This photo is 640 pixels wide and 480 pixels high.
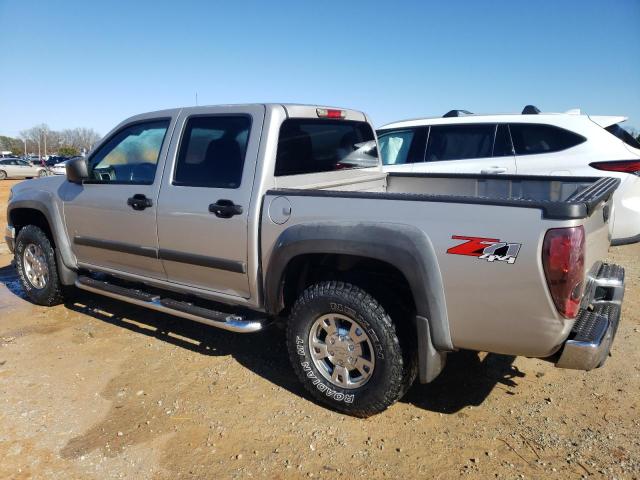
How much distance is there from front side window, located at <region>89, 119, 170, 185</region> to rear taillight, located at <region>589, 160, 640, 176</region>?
4543 millimetres

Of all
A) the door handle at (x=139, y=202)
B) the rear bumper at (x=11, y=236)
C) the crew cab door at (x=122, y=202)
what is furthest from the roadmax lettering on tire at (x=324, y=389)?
the rear bumper at (x=11, y=236)

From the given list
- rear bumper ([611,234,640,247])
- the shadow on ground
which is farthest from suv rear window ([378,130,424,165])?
the shadow on ground

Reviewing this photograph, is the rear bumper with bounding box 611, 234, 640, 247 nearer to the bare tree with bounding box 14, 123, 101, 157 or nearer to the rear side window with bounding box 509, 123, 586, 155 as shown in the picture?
the rear side window with bounding box 509, 123, 586, 155

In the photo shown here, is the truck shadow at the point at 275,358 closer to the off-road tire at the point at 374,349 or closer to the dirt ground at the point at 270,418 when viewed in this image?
the dirt ground at the point at 270,418

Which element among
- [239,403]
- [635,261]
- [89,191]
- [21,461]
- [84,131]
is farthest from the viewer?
[84,131]

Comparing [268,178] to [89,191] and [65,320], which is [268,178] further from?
[65,320]

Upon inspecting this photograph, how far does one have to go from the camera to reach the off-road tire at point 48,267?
4.87 meters

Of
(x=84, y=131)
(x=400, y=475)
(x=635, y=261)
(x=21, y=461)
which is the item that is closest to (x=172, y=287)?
(x=21, y=461)

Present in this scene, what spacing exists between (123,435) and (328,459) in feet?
3.95

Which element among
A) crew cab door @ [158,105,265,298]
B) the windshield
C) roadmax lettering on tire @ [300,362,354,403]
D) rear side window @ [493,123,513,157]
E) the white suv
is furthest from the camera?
rear side window @ [493,123,513,157]

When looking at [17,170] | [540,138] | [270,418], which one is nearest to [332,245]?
[270,418]

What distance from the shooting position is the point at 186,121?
385cm

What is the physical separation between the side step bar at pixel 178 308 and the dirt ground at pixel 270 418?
42 centimetres

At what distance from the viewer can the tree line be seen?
320 feet
